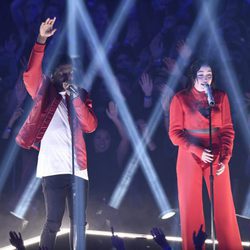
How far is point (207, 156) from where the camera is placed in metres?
3.99

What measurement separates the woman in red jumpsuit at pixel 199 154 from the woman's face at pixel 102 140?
A: 5.43ft

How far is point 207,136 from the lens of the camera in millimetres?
4223

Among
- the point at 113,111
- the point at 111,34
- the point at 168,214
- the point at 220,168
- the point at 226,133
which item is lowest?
the point at 168,214

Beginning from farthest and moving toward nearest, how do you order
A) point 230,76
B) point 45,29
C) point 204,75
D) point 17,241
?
point 230,76 < point 204,75 < point 45,29 < point 17,241

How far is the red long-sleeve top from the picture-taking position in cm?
421

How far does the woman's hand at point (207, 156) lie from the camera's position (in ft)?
13.0

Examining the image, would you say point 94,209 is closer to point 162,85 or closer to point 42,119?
point 162,85

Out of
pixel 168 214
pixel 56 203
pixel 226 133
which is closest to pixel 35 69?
pixel 56 203

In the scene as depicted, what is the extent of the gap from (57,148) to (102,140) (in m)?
1.83

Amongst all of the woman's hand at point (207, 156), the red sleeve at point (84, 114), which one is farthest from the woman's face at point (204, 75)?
the red sleeve at point (84, 114)

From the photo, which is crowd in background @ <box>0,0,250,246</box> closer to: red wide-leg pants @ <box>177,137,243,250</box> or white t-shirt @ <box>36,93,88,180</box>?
red wide-leg pants @ <box>177,137,243,250</box>

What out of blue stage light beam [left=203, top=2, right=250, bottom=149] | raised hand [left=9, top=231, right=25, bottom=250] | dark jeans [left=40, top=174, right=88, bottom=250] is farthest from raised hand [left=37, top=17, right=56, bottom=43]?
blue stage light beam [left=203, top=2, right=250, bottom=149]

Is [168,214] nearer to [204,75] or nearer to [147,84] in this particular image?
[147,84]

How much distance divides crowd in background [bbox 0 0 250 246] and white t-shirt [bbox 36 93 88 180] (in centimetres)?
174
